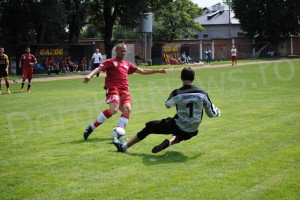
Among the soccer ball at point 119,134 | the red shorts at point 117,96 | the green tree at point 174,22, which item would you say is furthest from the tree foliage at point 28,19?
the soccer ball at point 119,134

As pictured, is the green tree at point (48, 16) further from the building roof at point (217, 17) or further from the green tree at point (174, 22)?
the building roof at point (217, 17)

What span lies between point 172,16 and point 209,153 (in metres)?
75.8

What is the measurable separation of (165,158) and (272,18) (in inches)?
2601

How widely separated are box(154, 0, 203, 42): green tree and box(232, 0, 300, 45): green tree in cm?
1420

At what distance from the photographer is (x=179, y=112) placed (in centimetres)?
799

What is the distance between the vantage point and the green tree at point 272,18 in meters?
69.8

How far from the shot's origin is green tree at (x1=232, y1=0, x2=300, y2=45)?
69750mm

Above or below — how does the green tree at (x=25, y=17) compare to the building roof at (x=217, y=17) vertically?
below

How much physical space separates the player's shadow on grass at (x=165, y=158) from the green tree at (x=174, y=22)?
239 ft

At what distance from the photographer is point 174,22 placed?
8256 cm

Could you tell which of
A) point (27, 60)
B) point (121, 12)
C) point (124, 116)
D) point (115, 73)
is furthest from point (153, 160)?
point (121, 12)

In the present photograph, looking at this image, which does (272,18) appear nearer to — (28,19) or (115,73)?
(28,19)

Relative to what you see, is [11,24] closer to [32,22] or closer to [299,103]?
[32,22]

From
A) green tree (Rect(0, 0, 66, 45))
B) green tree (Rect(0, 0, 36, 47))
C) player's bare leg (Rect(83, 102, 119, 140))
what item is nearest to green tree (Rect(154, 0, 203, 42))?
green tree (Rect(0, 0, 66, 45))
